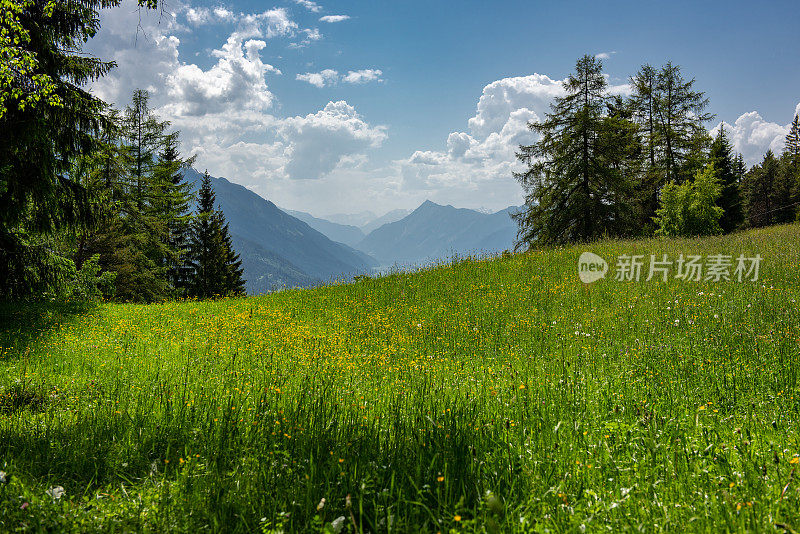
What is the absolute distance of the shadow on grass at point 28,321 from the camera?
26.7 feet

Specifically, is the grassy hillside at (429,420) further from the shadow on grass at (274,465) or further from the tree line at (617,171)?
the tree line at (617,171)

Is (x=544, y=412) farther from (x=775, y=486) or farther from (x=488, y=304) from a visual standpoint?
(x=488, y=304)

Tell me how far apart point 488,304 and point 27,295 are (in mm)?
14003

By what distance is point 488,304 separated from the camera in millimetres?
12047

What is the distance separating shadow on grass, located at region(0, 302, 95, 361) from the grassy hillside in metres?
0.09

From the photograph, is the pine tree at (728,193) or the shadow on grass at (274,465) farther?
the pine tree at (728,193)

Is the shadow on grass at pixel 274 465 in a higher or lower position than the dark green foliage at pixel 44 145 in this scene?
lower

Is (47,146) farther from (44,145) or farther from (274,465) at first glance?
(274,465)

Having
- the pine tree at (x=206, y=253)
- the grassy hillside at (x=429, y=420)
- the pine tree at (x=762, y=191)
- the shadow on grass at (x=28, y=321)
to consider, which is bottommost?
the grassy hillside at (x=429, y=420)

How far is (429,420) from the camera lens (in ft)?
10.7

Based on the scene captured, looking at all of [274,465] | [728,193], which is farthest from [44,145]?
[728,193]

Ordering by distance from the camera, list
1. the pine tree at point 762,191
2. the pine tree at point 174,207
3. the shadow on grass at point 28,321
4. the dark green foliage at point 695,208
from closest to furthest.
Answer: the shadow on grass at point 28,321
the dark green foliage at point 695,208
the pine tree at point 174,207
the pine tree at point 762,191

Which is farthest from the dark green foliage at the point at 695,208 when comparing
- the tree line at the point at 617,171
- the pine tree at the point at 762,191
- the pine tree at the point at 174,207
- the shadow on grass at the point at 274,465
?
the pine tree at the point at 762,191

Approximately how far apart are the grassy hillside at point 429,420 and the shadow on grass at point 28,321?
9 centimetres
